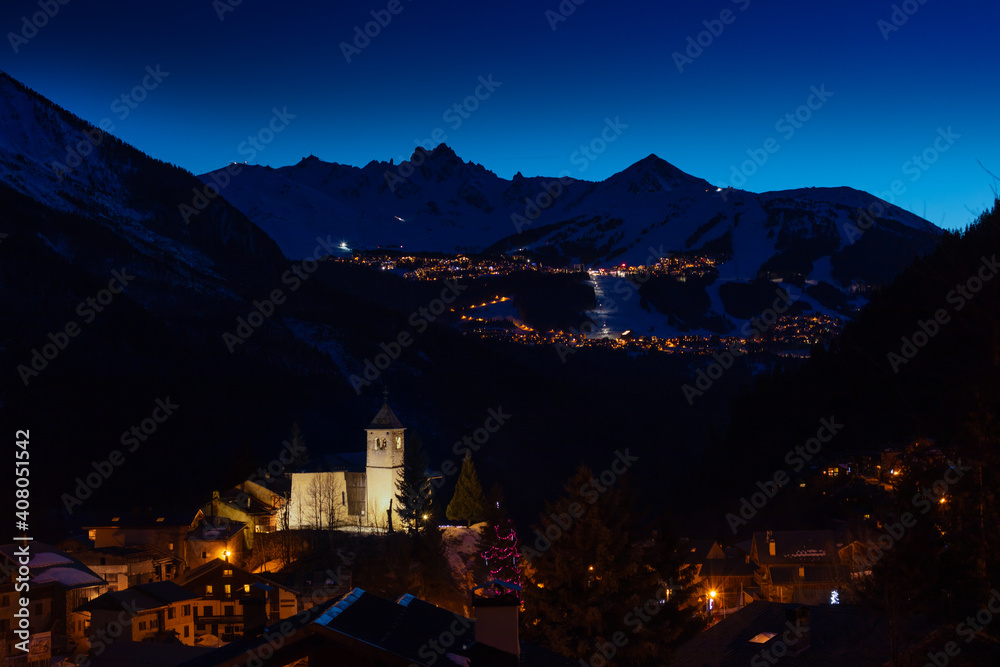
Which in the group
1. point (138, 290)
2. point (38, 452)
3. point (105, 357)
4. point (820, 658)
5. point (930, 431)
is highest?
point (138, 290)

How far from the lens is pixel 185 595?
135ft

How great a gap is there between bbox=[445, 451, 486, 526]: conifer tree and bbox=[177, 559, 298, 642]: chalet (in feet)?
49.7

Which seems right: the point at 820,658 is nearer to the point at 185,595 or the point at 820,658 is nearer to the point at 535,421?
the point at 185,595

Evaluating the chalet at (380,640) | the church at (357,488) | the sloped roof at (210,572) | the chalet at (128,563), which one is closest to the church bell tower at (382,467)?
the church at (357,488)

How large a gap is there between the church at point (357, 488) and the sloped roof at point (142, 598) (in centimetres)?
1249

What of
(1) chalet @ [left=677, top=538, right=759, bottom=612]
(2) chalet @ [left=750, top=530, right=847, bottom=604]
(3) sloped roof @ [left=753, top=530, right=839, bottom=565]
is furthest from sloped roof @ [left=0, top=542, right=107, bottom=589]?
(3) sloped roof @ [left=753, top=530, right=839, bottom=565]

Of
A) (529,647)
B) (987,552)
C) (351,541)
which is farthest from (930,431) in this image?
(351,541)

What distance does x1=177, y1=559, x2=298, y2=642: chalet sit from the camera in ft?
134

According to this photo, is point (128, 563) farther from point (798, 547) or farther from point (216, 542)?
point (798, 547)

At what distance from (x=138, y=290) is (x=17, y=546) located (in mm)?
122037

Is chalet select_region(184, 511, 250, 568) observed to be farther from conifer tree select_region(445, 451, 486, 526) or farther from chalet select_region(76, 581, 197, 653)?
conifer tree select_region(445, 451, 486, 526)

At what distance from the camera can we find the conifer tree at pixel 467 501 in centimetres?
5550

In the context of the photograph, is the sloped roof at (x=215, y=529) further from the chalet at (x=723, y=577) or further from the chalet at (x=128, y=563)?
the chalet at (x=723, y=577)

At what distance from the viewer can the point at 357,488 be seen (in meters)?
56.9
